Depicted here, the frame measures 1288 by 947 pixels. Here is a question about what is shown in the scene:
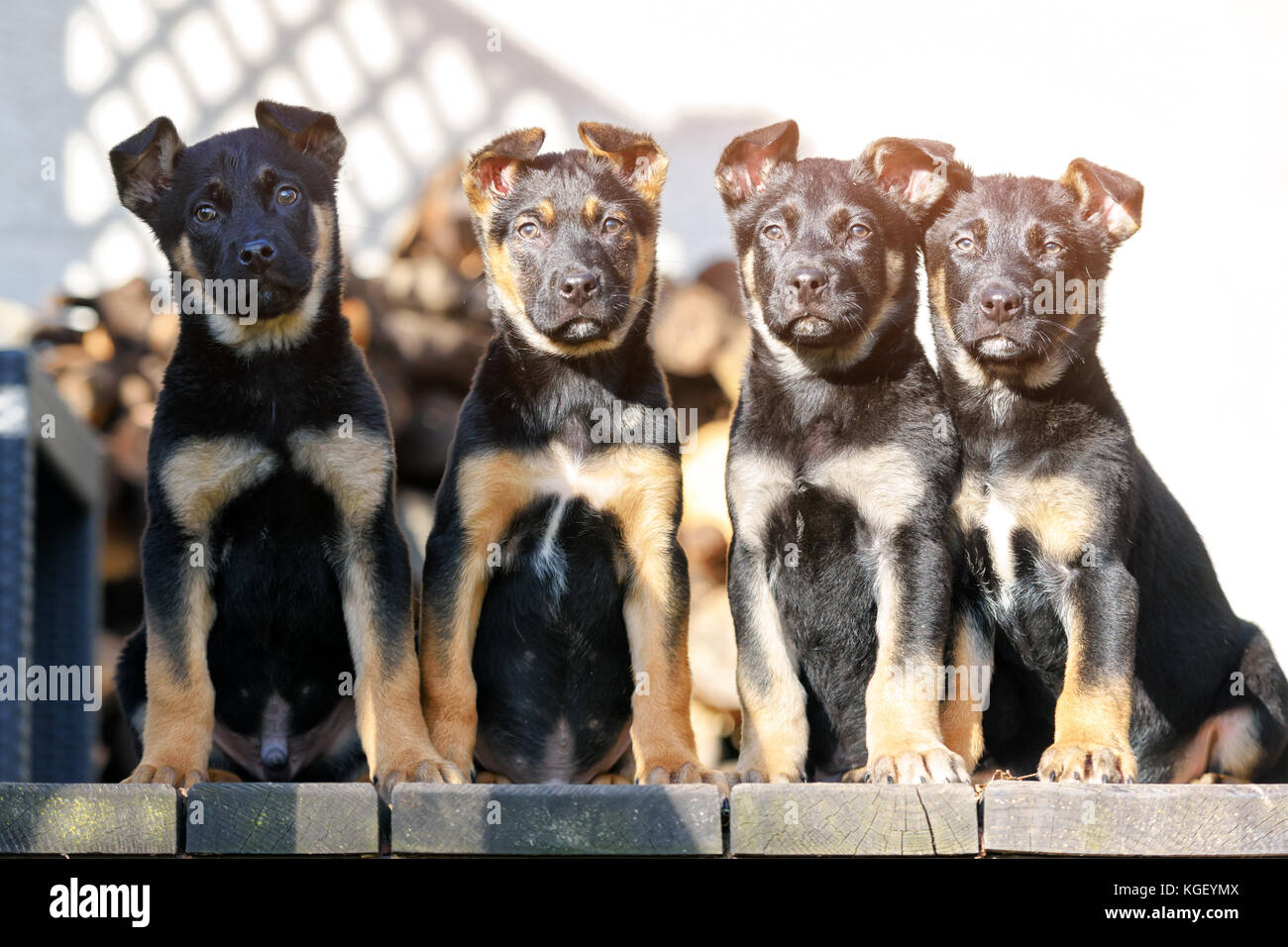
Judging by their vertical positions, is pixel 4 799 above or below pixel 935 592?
below

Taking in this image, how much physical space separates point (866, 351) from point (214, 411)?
1.76 metres

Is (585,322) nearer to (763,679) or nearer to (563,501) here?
(563,501)

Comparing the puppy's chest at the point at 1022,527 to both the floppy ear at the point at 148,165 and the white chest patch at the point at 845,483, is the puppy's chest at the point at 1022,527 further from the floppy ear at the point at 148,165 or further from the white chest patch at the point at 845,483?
the floppy ear at the point at 148,165

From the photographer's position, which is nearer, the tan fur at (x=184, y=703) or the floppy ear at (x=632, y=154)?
the tan fur at (x=184, y=703)

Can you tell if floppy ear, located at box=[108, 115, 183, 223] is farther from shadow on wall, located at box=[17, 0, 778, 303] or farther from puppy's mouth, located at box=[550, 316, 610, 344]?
shadow on wall, located at box=[17, 0, 778, 303]

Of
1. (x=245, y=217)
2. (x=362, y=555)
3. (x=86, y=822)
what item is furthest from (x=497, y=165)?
(x=86, y=822)

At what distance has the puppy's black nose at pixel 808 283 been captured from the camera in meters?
3.79

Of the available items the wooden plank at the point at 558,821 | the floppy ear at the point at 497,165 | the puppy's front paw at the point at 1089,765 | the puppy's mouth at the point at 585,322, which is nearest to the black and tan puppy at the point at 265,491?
the floppy ear at the point at 497,165

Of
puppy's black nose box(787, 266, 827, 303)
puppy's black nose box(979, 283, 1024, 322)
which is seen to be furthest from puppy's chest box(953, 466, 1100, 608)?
puppy's black nose box(787, 266, 827, 303)

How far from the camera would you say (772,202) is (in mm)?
4078

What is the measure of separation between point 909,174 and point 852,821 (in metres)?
2.07
